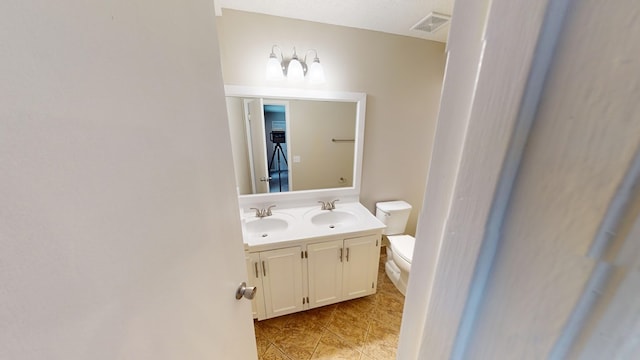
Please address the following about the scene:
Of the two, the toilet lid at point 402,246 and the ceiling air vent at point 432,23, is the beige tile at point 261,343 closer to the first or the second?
the toilet lid at point 402,246

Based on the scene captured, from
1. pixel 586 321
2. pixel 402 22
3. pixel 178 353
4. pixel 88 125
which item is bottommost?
pixel 178 353

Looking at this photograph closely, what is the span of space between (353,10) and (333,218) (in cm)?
155

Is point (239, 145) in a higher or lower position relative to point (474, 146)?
lower

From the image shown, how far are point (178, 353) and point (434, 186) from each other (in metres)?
0.68

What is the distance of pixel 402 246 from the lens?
182 cm

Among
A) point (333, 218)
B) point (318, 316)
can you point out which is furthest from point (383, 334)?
point (333, 218)

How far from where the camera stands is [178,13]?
1.68 ft

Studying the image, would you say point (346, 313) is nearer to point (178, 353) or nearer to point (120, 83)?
point (178, 353)

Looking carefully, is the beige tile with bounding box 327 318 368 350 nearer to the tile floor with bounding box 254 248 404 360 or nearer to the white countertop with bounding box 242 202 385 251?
the tile floor with bounding box 254 248 404 360

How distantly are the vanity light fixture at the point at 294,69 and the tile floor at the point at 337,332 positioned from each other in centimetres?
182

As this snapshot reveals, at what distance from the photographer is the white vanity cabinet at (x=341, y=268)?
60.5 inches

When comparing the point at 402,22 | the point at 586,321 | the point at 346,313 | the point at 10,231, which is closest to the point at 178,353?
the point at 10,231

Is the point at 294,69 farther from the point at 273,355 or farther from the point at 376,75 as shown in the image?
the point at 273,355

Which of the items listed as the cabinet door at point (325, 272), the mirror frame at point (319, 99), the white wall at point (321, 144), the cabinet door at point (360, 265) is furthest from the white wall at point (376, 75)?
the cabinet door at point (325, 272)
